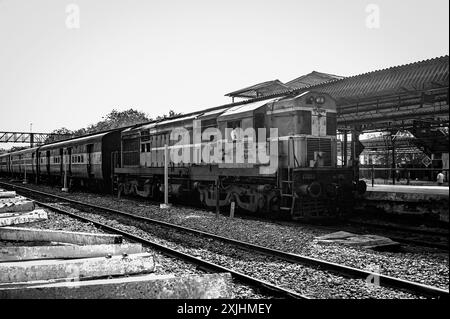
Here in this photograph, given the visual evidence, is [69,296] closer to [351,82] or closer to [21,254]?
[21,254]

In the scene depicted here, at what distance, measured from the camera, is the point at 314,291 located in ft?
18.1

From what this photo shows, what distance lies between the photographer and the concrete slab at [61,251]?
611 centimetres

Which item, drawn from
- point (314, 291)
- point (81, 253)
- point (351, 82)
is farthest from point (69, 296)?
point (351, 82)

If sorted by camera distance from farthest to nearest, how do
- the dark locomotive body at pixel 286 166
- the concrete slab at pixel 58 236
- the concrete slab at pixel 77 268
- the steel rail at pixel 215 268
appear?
the dark locomotive body at pixel 286 166, the concrete slab at pixel 58 236, the steel rail at pixel 215 268, the concrete slab at pixel 77 268

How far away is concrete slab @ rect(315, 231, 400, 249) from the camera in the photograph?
8.34m

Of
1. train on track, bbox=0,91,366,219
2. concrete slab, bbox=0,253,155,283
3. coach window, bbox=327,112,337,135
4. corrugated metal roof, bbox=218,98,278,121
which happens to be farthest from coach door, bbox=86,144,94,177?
concrete slab, bbox=0,253,155,283

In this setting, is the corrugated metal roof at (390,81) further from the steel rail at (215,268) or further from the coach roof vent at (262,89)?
the coach roof vent at (262,89)

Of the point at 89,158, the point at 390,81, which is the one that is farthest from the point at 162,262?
the point at 89,158

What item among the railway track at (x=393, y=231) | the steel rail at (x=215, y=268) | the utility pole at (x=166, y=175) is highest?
the utility pole at (x=166, y=175)

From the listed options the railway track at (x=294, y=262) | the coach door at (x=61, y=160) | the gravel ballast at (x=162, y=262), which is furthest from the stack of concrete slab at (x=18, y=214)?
the coach door at (x=61, y=160)

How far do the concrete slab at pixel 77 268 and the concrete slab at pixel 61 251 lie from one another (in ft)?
0.92

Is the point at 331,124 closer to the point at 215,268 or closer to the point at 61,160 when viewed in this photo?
the point at 215,268

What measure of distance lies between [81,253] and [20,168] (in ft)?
149

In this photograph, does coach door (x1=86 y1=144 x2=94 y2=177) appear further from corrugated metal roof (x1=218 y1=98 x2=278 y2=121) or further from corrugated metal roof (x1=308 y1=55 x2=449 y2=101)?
corrugated metal roof (x1=308 y1=55 x2=449 y2=101)
